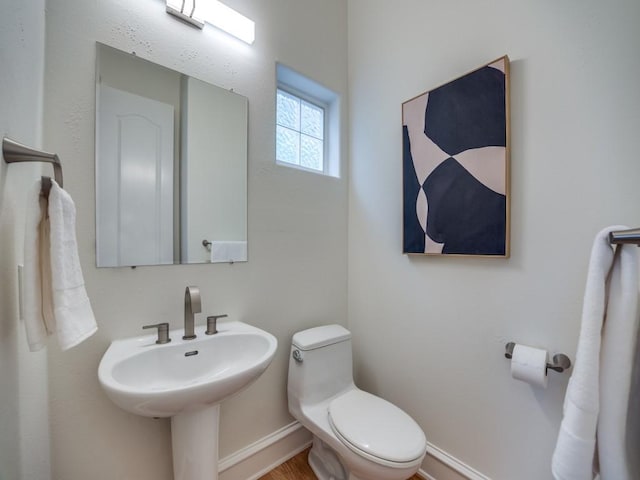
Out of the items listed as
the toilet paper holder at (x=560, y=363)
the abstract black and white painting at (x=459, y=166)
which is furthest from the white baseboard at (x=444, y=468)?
the abstract black and white painting at (x=459, y=166)

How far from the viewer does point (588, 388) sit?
0.59 meters

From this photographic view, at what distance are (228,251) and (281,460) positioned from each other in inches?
45.2

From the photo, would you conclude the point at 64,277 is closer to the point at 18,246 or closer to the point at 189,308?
the point at 18,246

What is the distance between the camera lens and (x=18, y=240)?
67 cm

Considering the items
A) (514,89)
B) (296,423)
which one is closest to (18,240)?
(296,423)

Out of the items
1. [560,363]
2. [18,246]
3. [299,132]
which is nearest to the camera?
[18,246]

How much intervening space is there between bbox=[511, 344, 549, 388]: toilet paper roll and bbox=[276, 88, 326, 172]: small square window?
4.45ft

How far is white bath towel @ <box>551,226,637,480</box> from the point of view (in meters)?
0.58

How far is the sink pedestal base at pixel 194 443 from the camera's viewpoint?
3.09ft

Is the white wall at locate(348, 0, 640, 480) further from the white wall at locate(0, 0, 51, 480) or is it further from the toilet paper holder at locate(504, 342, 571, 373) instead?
the white wall at locate(0, 0, 51, 480)

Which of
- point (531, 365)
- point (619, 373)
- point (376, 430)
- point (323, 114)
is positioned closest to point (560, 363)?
point (531, 365)

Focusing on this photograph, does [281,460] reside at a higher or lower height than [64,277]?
lower

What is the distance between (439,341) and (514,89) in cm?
113

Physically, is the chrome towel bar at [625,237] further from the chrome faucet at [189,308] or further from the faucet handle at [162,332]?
the faucet handle at [162,332]
